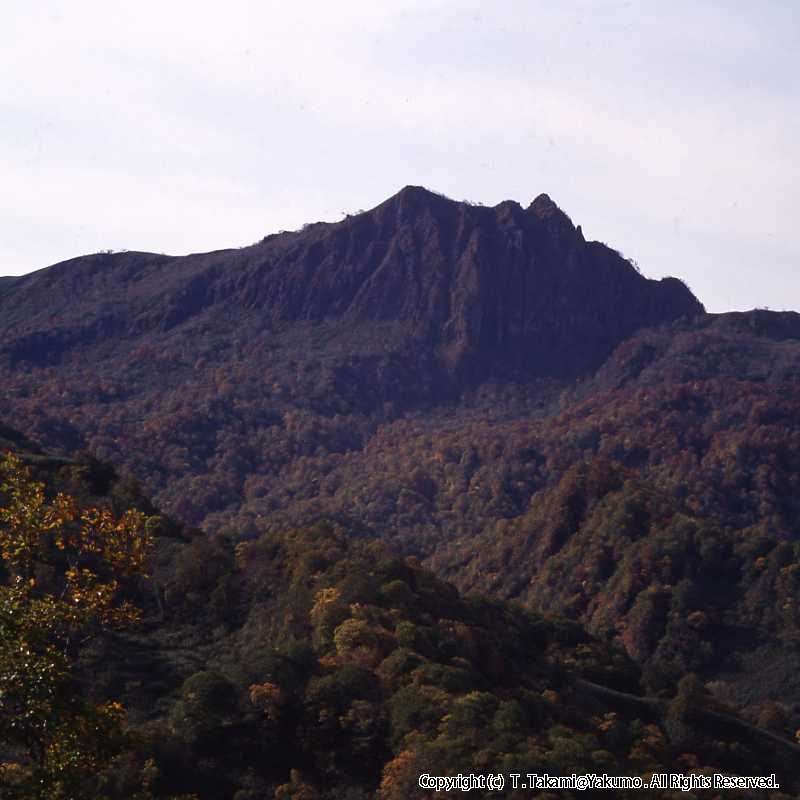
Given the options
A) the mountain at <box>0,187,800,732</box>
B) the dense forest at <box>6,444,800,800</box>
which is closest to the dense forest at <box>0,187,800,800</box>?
the dense forest at <box>6,444,800,800</box>

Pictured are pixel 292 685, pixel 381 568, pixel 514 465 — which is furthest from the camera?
pixel 514 465

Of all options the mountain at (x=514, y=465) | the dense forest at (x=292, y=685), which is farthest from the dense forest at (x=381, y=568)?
the mountain at (x=514, y=465)

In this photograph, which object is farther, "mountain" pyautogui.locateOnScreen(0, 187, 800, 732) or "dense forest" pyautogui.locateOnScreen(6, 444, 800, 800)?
"mountain" pyautogui.locateOnScreen(0, 187, 800, 732)

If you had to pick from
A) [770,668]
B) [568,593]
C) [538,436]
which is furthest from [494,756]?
[538,436]

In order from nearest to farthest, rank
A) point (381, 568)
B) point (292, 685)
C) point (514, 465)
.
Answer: point (292, 685)
point (381, 568)
point (514, 465)

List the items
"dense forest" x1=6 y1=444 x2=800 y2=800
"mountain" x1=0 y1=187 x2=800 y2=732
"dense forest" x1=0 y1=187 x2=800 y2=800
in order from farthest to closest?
"mountain" x1=0 y1=187 x2=800 y2=732
"dense forest" x1=0 y1=187 x2=800 y2=800
"dense forest" x1=6 y1=444 x2=800 y2=800

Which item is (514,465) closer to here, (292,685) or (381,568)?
(381,568)

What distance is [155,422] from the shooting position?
16012cm

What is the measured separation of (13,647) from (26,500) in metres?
3.47

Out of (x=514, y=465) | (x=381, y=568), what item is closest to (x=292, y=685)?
(x=381, y=568)

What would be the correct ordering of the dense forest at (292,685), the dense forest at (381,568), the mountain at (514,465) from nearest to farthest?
the dense forest at (292,685)
the dense forest at (381,568)
the mountain at (514,465)

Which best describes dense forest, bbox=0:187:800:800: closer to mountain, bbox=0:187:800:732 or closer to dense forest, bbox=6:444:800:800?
dense forest, bbox=6:444:800:800

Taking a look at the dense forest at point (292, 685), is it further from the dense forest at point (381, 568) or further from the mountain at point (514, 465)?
the mountain at point (514, 465)

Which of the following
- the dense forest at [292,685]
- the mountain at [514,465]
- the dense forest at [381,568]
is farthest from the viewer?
the mountain at [514,465]
